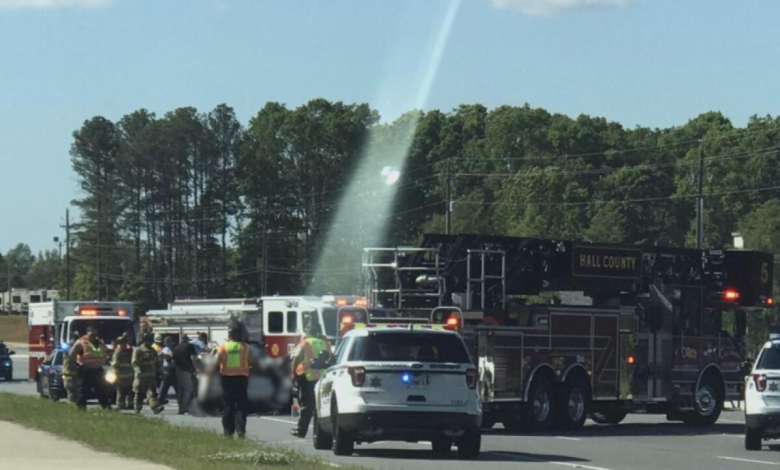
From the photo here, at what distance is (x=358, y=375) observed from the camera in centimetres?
2078

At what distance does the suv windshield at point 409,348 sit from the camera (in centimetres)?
2100

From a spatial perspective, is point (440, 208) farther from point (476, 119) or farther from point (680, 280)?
point (680, 280)

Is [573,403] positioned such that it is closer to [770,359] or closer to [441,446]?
[770,359]

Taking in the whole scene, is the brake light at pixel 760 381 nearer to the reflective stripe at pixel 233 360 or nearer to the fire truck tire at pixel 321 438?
the fire truck tire at pixel 321 438

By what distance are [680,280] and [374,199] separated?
8079 centimetres

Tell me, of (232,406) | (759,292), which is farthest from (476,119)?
(232,406)

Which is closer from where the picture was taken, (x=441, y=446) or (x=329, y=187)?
(x=441, y=446)

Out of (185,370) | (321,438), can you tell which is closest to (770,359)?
(321,438)

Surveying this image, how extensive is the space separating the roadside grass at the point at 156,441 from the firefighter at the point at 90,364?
129cm

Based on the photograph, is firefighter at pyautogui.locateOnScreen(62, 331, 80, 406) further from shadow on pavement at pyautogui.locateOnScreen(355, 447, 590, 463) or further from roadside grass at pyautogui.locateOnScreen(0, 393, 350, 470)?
shadow on pavement at pyautogui.locateOnScreen(355, 447, 590, 463)

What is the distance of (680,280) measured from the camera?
31047 millimetres

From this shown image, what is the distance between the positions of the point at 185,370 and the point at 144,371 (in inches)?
32.3

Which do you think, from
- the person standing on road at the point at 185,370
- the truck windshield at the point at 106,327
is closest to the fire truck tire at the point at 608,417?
the person standing on road at the point at 185,370

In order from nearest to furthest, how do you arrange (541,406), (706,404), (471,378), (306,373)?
1. (471,378)
2. (306,373)
3. (541,406)
4. (706,404)
